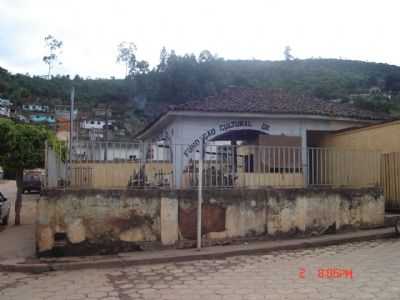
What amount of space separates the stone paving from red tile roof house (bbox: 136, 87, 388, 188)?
506 centimetres

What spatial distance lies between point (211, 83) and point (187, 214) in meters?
43.5

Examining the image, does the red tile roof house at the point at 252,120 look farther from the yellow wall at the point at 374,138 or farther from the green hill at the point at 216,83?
the green hill at the point at 216,83

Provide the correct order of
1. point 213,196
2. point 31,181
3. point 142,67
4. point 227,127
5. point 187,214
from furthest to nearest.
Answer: point 142,67 → point 31,181 → point 227,127 → point 213,196 → point 187,214

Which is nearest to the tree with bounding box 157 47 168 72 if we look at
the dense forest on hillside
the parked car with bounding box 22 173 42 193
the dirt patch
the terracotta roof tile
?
the dense forest on hillside

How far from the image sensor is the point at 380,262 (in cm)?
714

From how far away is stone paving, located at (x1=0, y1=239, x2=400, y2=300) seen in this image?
5434 mm

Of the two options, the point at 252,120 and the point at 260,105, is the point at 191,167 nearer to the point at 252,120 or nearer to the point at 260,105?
the point at 252,120

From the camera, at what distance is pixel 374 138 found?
11.8 metres

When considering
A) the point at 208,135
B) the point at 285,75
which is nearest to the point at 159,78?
the point at 285,75

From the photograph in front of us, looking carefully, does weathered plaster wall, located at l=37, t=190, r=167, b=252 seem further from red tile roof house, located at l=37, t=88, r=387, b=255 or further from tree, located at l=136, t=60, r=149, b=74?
tree, located at l=136, t=60, r=149, b=74

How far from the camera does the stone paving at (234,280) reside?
5.43m

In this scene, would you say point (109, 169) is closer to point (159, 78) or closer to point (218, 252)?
point (218, 252)

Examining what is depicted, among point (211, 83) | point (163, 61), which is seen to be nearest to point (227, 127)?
point (211, 83)

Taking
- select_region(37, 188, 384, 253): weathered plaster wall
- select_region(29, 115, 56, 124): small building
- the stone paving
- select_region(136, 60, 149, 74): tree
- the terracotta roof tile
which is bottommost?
the stone paving
